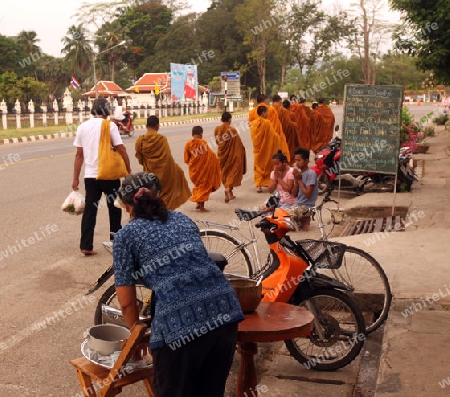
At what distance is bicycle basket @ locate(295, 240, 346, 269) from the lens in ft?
15.2

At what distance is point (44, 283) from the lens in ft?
20.6

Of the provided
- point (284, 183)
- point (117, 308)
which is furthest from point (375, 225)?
point (117, 308)

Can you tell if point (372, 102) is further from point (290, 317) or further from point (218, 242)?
point (290, 317)

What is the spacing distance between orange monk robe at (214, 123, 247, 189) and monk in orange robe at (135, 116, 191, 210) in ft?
8.96

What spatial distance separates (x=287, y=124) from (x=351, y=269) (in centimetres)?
881

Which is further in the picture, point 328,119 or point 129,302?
point 328,119

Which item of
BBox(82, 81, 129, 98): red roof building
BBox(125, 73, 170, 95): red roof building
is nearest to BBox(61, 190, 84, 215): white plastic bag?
BBox(125, 73, 170, 95): red roof building

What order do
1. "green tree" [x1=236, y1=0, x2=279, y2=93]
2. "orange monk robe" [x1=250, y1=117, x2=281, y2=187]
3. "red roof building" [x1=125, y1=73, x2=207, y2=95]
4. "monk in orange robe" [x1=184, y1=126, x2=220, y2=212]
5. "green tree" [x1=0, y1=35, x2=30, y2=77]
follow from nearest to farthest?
"monk in orange robe" [x1=184, y1=126, x2=220, y2=212] → "orange monk robe" [x1=250, y1=117, x2=281, y2=187] → "green tree" [x1=0, y1=35, x2=30, y2=77] → "green tree" [x1=236, y1=0, x2=279, y2=93] → "red roof building" [x1=125, y1=73, x2=207, y2=95]

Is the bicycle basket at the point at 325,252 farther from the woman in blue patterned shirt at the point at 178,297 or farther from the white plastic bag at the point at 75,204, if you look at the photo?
the white plastic bag at the point at 75,204

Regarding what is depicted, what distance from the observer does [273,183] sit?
838 centimetres

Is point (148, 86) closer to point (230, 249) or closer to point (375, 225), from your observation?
point (375, 225)

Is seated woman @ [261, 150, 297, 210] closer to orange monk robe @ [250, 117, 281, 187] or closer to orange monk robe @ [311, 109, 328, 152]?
orange monk robe @ [250, 117, 281, 187]

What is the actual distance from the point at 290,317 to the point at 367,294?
1.74m

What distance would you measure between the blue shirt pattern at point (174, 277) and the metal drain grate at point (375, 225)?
5538 millimetres
